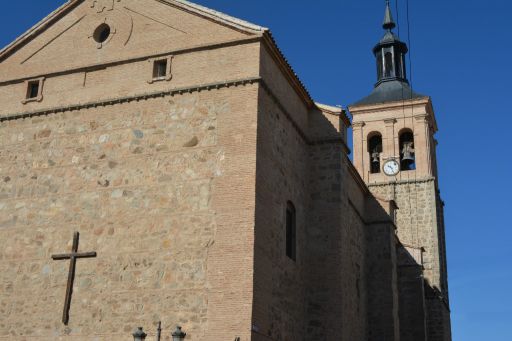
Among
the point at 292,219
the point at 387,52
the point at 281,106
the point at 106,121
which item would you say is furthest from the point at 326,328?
the point at 387,52

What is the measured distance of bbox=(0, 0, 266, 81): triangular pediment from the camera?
49.4 ft

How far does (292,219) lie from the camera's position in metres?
15.9

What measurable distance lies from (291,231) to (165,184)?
3.47 m

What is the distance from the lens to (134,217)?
1398 cm

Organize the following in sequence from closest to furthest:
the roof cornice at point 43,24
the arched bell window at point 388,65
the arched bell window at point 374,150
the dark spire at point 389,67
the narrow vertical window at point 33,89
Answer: the narrow vertical window at point 33,89
the roof cornice at point 43,24
the arched bell window at point 374,150
the dark spire at point 389,67
the arched bell window at point 388,65

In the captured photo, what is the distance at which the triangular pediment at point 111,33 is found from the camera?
15.1 m

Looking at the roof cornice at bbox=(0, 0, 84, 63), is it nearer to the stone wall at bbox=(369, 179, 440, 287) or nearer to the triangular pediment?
the triangular pediment

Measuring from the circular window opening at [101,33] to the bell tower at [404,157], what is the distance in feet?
59.5

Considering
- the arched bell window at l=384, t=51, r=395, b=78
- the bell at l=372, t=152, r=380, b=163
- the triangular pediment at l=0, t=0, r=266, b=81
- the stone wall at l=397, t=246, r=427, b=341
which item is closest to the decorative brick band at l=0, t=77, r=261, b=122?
the triangular pediment at l=0, t=0, r=266, b=81

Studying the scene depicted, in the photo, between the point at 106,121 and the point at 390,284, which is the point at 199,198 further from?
the point at 390,284

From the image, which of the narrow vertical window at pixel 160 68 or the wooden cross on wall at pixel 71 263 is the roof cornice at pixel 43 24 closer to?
the narrow vertical window at pixel 160 68

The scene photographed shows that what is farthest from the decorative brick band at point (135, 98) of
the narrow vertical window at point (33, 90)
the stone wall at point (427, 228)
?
the stone wall at point (427, 228)

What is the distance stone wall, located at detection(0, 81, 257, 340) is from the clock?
19239 mm

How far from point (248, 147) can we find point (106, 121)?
3.62 meters
